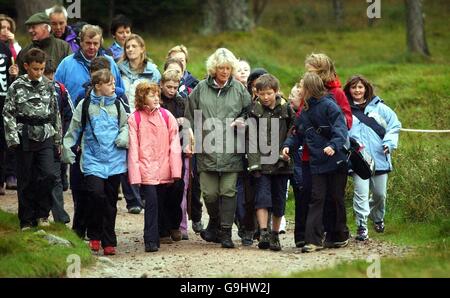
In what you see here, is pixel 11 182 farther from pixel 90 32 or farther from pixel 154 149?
pixel 154 149

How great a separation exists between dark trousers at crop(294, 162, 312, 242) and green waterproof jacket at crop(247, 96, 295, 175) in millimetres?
191

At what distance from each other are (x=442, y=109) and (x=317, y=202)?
9309 millimetres

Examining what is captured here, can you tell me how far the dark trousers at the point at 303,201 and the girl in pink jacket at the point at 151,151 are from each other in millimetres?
1363

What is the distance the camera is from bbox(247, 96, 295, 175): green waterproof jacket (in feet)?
39.7

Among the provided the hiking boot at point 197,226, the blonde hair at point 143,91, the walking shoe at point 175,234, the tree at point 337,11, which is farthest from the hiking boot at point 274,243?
the tree at point 337,11

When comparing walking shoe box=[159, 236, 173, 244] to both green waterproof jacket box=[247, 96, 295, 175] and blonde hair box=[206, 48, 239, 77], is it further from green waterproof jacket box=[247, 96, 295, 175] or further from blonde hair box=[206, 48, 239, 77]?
blonde hair box=[206, 48, 239, 77]

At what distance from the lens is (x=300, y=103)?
12.5m

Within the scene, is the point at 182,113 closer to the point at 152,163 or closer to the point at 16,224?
the point at 152,163

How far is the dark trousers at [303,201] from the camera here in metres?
12.1

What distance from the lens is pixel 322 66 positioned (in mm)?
12047

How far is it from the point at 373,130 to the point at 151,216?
2.84 metres

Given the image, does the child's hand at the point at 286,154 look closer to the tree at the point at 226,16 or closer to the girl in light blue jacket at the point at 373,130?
the girl in light blue jacket at the point at 373,130

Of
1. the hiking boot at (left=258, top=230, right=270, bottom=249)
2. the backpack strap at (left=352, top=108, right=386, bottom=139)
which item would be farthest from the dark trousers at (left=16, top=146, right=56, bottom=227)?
the backpack strap at (left=352, top=108, right=386, bottom=139)
